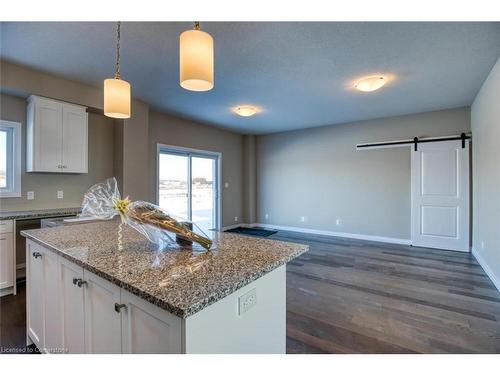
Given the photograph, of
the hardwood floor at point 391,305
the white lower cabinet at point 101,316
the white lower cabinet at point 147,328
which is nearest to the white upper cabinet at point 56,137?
the white lower cabinet at point 101,316

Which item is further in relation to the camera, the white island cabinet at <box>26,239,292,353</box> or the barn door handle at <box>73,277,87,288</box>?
the barn door handle at <box>73,277,87,288</box>

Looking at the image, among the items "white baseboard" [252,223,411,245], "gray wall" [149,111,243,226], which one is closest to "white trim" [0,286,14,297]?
"gray wall" [149,111,243,226]

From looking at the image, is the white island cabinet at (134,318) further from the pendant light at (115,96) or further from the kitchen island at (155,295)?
the pendant light at (115,96)

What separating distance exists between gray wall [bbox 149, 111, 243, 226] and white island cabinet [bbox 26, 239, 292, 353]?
11.0 feet

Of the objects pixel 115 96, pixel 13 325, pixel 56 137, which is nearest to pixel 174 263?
pixel 115 96

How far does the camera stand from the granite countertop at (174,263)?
879 millimetres

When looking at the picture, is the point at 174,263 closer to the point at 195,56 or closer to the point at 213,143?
the point at 195,56

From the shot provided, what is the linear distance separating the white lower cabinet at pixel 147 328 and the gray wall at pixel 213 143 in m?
4.05

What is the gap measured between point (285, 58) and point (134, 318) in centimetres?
280

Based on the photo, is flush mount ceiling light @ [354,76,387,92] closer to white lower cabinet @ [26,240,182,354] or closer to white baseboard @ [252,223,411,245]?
white baseboard @ [252,223,411,245]

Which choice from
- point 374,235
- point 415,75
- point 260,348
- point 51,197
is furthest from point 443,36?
point 51,197

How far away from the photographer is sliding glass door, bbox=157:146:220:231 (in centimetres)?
511
